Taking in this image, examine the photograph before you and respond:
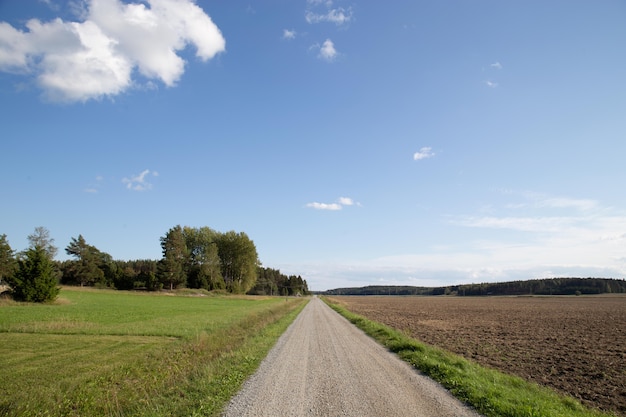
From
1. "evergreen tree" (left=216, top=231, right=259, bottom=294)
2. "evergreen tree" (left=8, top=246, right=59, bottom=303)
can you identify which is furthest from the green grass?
"evergreen tree" (left=216, top=231, right=259, bottom=294)

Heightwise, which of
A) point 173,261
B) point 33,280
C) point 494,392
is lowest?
point 494,392

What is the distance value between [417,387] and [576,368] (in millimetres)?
9000

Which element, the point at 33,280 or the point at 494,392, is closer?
the point at 494,392

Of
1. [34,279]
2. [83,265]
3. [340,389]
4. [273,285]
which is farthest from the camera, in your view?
[273,285]

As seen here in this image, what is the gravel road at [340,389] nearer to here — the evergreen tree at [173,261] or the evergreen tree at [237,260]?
the evergreen tree at [173,261]

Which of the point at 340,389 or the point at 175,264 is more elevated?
the point at 175,264

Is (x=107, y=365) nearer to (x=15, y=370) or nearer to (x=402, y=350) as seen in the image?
(x=15, y=370)

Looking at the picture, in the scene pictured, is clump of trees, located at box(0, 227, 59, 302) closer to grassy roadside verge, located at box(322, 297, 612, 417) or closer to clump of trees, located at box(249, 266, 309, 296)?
grassy roadside verge, located at box(322, 297, 612, 417)

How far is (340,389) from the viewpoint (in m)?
9.61

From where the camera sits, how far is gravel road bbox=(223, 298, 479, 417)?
7.84m

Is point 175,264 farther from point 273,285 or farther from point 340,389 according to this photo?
point 340,389

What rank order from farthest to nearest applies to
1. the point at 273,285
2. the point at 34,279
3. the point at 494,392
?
the point at 273,285 < the point at 34,279 < the point at 494,392

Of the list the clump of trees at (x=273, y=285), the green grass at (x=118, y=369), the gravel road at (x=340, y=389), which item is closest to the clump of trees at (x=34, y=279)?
the green grass at (x=118, y=369)

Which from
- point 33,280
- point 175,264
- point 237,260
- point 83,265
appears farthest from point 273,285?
point 33,280
